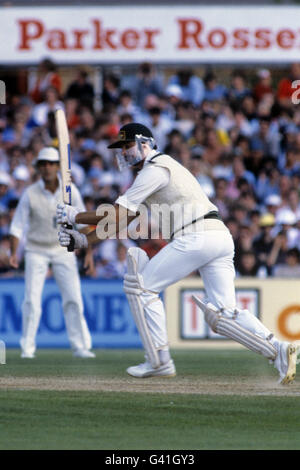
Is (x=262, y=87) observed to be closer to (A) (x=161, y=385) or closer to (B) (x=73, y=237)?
(B) (x=73, y=237)

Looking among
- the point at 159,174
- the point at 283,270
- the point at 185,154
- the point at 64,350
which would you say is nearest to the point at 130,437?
the point at 159,174

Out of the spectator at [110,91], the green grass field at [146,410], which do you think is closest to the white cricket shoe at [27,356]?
the green grass field at [146,410]

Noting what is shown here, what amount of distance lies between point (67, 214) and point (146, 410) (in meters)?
1.87

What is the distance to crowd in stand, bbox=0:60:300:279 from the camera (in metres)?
14.9

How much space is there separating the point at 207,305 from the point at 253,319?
0.36 meters

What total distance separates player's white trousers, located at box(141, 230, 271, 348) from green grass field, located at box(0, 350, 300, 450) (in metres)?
0.61

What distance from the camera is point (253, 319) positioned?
7.95m

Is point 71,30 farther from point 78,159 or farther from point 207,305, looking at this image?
point 207,305

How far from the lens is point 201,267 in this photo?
8.20 m

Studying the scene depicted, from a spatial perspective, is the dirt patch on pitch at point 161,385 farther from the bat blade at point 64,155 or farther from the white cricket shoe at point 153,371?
the bat blade at point 64,155

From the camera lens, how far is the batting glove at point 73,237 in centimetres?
824

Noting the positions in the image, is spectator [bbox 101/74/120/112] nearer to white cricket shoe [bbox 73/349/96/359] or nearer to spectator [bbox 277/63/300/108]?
spectator [bbox 277/63/300/108]

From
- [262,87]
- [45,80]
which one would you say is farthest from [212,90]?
[45,80]

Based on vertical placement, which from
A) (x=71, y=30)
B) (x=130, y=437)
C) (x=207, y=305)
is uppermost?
(x=71, y=30)
